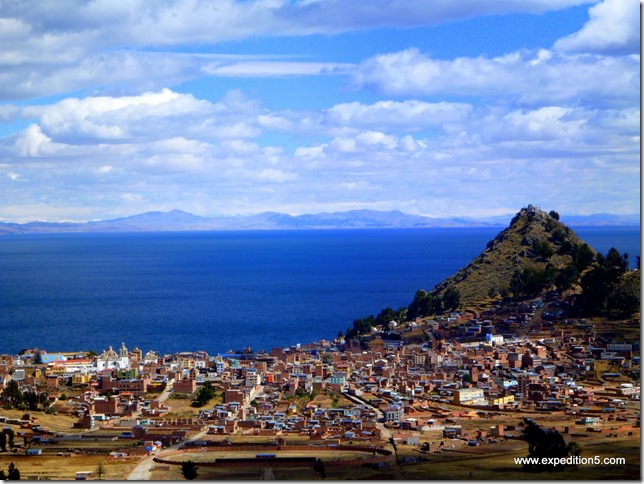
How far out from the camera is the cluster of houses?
1642 centimetres

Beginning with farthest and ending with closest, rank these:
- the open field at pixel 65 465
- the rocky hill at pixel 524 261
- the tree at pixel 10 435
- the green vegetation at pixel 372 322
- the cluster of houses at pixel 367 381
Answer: the green vegetation at pixel 372 322
the rocky hill at pixel 524 261
the cluster of houses at pixel 367 381
the tree at pixel 10 435
the open field at pixel 65 465

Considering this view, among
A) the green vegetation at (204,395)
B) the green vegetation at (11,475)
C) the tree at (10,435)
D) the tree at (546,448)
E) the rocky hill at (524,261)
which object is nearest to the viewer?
the green vegetation at (11,475)

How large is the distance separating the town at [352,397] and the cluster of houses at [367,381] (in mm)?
50

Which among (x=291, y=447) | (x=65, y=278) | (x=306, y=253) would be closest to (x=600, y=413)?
(x=291, y=447)

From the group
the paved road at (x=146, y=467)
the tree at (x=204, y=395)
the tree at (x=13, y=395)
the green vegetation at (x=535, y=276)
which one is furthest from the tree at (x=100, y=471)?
the green vegetation at (x=535, y=276)

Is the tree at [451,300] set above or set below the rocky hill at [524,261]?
below

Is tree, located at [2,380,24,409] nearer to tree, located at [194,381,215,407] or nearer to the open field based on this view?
tree, located at [194,381,215,407]

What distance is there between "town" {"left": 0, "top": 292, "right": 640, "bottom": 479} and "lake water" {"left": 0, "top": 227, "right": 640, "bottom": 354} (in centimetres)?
755

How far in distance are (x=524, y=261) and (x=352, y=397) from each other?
54.8 ft

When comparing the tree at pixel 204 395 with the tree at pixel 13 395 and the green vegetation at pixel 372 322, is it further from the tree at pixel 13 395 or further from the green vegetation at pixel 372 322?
the green vegetation at pixel 372 322

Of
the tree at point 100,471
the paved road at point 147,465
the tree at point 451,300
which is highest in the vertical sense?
the tree at point 451,300

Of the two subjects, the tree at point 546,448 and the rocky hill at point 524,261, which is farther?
the rocky hill at point 524,261

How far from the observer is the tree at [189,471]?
39.7 ft

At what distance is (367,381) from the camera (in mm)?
20516
